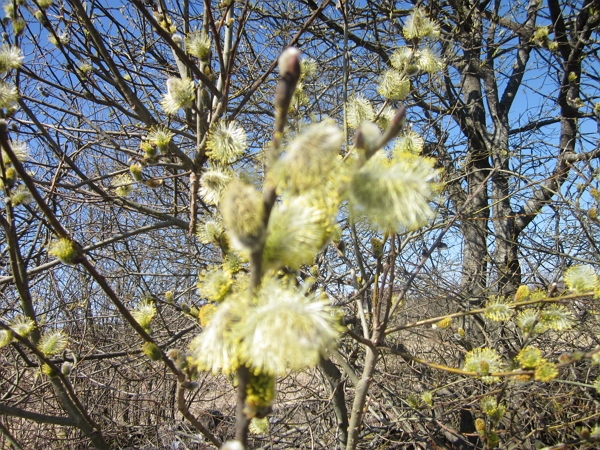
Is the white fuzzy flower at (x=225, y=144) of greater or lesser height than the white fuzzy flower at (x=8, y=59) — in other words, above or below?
below

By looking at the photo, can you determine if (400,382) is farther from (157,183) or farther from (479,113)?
(479,113)

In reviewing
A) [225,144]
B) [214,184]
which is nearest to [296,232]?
[214,184]

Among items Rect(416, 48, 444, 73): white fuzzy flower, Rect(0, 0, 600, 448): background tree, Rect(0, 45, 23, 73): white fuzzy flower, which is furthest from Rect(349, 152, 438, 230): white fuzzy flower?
Rect(0, 45, 23, 73): white fuzzy flower

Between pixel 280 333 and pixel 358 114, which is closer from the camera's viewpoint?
pixel 280 333

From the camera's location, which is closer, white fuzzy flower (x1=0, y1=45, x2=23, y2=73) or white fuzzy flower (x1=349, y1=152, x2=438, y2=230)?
white fuzzy flower (x1=349, y1=152, x2=438, y2=230)

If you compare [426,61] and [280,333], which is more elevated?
[426,61]

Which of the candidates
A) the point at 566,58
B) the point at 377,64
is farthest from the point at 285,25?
the point at 566,58

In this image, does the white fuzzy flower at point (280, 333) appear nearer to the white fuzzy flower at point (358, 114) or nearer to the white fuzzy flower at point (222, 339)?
the white fuzzy flower at point (222, 339)

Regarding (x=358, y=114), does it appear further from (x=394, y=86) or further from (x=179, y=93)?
(x=179, y=93)

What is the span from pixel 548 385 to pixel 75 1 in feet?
11.3

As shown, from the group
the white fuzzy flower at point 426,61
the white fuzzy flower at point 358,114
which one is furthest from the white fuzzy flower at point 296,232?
the white fuzzy flower at point 426,61

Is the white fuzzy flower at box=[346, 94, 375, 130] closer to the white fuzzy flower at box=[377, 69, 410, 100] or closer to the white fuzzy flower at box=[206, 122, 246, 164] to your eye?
the white fuzzy flower at box=[377, 69, 410, 100]

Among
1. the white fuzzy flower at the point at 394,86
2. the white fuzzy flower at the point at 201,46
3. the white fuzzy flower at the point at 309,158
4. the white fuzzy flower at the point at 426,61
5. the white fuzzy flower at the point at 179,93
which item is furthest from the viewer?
the white fuzzy flower at the point at 426,61

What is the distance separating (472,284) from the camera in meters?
3.85
